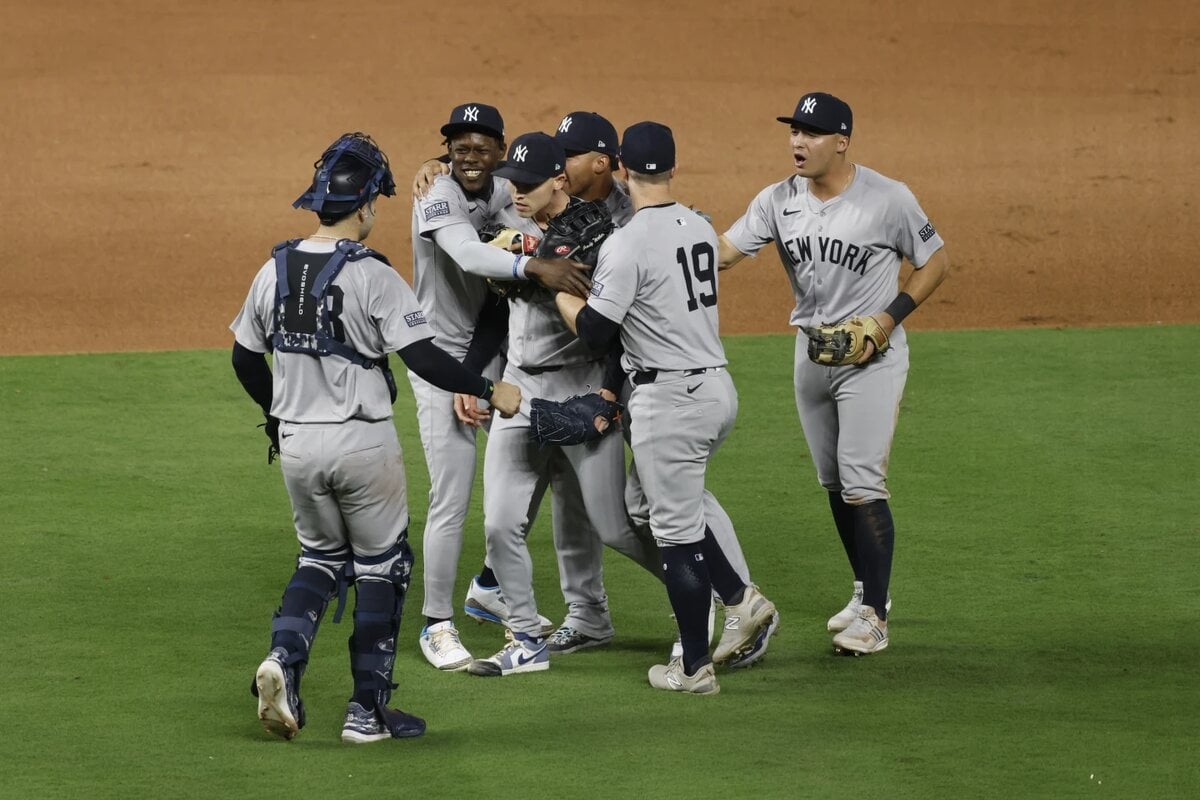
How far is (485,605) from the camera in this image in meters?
6.00

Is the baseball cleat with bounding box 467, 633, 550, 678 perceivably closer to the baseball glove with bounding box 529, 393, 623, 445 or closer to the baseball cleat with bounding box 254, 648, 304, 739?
the baseball glove with bounding box 529, 393, 623, 445

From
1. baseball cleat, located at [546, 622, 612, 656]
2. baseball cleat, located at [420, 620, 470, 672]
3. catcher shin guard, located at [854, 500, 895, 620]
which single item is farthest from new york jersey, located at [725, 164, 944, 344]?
baseball cleat, located at [420, 620, 470, 672]

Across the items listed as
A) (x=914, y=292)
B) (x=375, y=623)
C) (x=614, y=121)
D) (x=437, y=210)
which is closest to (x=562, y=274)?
(x=437, y=210)

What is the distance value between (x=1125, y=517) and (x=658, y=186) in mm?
2898

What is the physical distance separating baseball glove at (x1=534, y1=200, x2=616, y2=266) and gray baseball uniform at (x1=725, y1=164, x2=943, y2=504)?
0.80 meters

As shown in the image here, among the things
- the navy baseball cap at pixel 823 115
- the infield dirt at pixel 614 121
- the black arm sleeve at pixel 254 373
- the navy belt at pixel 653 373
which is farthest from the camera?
the infield dirt at pixel 614 121

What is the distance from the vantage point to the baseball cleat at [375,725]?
15.4 ft

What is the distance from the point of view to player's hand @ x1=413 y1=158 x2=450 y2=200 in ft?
18.4

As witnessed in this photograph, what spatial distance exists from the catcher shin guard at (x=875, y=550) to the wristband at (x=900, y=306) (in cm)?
64

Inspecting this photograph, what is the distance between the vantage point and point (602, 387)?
538 centimetres

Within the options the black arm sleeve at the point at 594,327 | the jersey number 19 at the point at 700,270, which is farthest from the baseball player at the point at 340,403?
the jersey number 19 at the point at 700,270

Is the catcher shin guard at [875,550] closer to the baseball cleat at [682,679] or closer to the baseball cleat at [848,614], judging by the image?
the baseball cleat at [848,614]

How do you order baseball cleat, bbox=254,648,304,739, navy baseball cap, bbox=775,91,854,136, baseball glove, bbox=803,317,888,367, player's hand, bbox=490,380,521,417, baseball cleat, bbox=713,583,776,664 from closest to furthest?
baseball cleat, bbox=254,648,304,739 → player's hand, bbox=490,380,521,417 → baseball cleat, bbox=713,583,776,664 → baseball glove, bbox=803,317,888,367 → navy baseball cap, bbox=775,91,854,136

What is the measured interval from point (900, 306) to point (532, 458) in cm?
136
